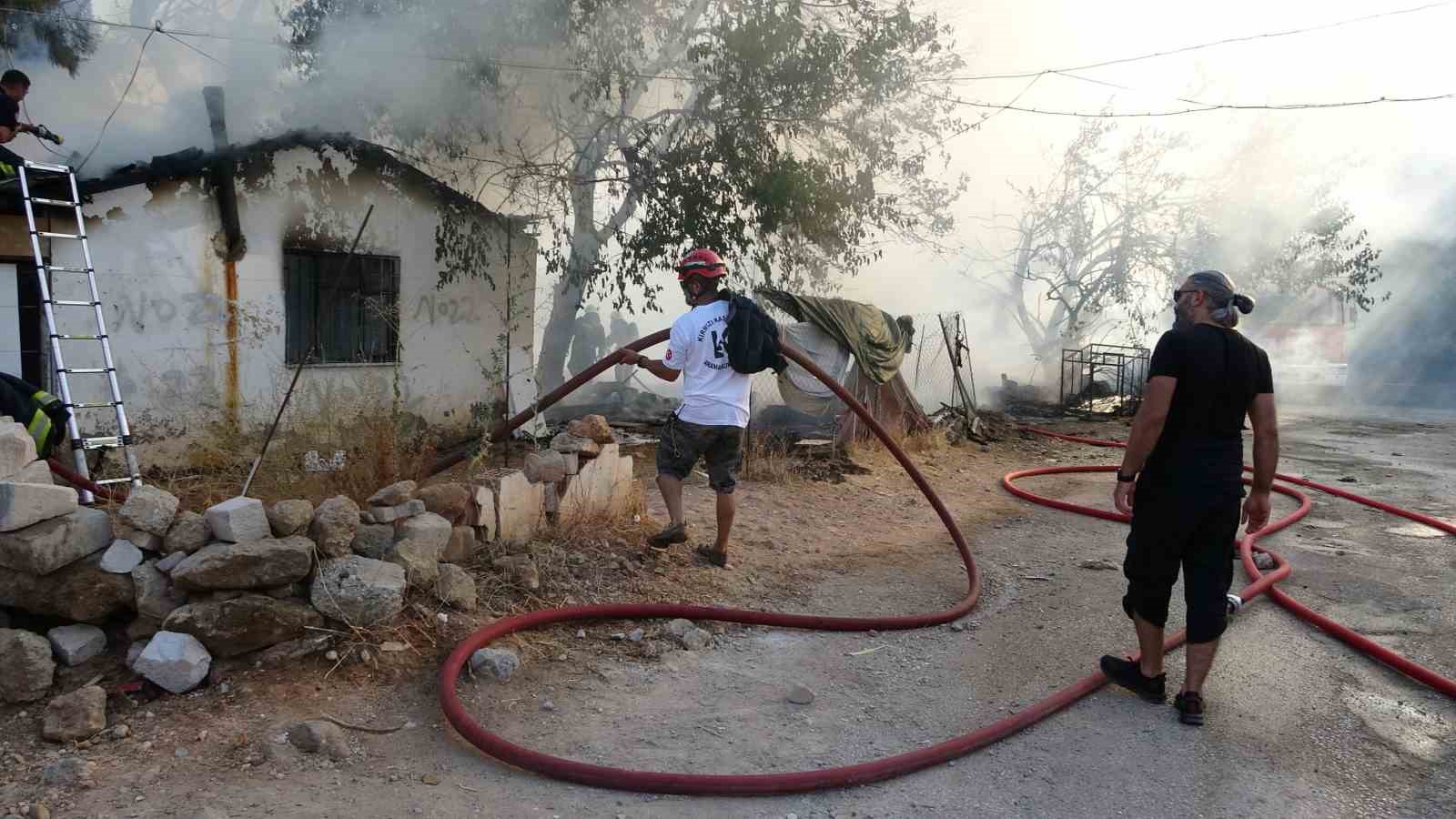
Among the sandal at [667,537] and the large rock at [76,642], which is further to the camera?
the sandal at [667,537]

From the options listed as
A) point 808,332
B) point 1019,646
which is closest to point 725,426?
point 1019,646

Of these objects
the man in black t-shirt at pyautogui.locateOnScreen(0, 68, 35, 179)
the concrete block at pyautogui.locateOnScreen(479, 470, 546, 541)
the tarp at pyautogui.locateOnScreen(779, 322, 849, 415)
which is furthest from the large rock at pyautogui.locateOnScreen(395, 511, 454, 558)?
the tarp at pyautogui.locateOnScreen(779, 322, 849, 415)

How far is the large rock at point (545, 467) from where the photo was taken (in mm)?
5449

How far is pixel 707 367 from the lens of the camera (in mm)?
5262

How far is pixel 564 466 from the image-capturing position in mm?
5598

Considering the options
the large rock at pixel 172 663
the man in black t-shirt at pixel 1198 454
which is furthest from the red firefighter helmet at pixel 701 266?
the large rock at pixel 172 663

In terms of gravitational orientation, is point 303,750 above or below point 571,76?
below

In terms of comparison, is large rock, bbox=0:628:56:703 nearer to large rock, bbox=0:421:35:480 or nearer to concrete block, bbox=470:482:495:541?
large rock, bbox=0:421:35:480

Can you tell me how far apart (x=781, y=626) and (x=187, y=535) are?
8.67 feet

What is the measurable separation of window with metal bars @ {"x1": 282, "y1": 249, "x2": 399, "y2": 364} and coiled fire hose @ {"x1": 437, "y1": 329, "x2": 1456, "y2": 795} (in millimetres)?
4268

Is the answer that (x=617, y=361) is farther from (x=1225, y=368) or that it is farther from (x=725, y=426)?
(x=1225, y=368)

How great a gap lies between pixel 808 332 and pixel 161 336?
6223 mm

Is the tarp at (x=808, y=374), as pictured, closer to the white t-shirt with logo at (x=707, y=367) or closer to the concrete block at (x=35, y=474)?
the white t-shirt with logo at (x=707, y=367)

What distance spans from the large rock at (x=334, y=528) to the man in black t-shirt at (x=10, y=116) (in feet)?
15.5
